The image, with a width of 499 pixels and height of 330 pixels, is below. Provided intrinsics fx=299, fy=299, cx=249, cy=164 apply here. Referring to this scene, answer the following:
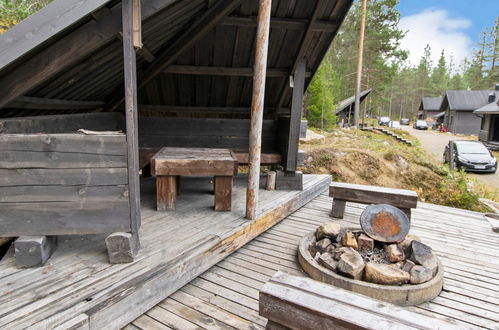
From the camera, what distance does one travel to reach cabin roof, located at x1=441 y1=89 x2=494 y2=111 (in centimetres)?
3369

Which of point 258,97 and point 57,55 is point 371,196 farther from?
point 57,55

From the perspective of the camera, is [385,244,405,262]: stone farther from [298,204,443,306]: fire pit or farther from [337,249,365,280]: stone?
[337,249,365,280]: stone

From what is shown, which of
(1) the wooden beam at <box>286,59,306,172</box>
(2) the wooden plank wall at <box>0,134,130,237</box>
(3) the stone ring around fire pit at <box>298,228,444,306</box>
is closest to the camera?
Result: (2) the wooden plank wall at <box>0,134,130,237</box>

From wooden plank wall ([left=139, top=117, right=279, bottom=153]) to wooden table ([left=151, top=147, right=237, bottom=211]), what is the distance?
6.69ft

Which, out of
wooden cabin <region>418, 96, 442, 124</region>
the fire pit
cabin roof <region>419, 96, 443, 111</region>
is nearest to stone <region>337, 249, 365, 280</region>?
the fire pit

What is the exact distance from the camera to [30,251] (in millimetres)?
2533

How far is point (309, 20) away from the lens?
4684 mm

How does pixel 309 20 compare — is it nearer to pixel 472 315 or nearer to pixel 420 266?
pixel 420 266

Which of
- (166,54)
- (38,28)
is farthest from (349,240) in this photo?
(166,54)

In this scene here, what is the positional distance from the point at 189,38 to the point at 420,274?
4.43m

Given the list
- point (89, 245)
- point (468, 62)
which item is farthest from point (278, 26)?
point (468, 62)

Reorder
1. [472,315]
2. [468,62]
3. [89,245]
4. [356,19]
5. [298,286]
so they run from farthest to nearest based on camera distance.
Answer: [468,62], [356,19], [89,245], [472,315], [298,286]

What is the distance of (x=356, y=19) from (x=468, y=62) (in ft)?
153

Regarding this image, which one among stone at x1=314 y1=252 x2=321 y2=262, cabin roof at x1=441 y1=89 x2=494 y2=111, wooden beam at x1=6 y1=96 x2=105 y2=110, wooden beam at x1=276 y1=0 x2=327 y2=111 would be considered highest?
cabin roof at x1=441 y1=89 x2=494 y2=111
